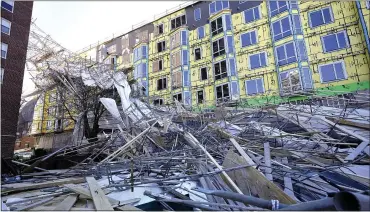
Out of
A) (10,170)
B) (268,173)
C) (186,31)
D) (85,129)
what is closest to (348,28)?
(186,31)

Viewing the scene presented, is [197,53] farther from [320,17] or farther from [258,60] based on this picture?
[320,17]

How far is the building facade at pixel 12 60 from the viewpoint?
1625 centimetres

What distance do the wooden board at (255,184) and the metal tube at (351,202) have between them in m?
1.34

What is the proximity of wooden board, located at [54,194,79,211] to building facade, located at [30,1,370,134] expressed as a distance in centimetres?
1217

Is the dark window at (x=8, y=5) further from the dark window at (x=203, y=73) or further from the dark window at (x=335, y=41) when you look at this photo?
the dark window at (x=335, y=41)

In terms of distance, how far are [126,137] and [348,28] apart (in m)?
20.9

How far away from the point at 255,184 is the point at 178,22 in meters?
27.7

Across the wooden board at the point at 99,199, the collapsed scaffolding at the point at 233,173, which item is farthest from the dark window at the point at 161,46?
the wooden board at the point at 99,199

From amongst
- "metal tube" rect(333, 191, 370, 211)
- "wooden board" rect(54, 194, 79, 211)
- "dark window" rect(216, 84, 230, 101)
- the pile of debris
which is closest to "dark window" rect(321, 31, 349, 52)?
"dark window" rect(216, 84, 230, 101)

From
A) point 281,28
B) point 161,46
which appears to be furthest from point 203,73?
point 281,28

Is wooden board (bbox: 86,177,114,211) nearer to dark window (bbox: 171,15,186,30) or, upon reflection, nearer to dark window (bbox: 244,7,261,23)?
dark window (bbox: 244,7,261,23)

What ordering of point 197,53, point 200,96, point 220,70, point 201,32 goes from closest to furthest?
point 220,70 → point 200,96 → point 201,32 → point 197,53

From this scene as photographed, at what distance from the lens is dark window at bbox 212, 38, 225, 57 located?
24.6 meters

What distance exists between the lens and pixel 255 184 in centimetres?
409
